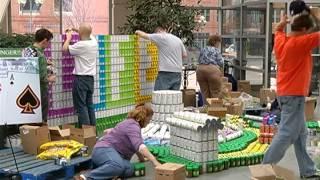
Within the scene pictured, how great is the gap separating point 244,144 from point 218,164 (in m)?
0.92

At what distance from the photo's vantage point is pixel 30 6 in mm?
10969

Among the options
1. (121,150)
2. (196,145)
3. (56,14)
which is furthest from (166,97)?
(56,14)

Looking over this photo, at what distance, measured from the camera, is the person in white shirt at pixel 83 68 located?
6535 millimetres

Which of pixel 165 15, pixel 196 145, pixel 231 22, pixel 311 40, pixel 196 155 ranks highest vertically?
pixel 231 22

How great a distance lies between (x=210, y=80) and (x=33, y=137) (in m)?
3.88

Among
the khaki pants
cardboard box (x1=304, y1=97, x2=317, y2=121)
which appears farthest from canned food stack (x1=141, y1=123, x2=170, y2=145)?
cardboard box (x1=304, y1=97, x2=317, y2=121)

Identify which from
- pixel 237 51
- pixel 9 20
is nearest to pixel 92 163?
pixel 9 20

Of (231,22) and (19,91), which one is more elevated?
(231,22)

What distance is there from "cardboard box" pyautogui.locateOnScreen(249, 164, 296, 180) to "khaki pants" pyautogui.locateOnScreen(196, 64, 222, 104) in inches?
162

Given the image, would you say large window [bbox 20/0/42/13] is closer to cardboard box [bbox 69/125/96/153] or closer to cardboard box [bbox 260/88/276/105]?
cardboard box [bbox 260/88/276/105]

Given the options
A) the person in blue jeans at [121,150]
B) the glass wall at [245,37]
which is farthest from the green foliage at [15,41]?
the glass wall at [245,37]

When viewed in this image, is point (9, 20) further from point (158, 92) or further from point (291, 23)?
point (291, 23)

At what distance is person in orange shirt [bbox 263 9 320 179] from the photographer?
461 centimetres

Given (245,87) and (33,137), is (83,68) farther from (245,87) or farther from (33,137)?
(245,87)
